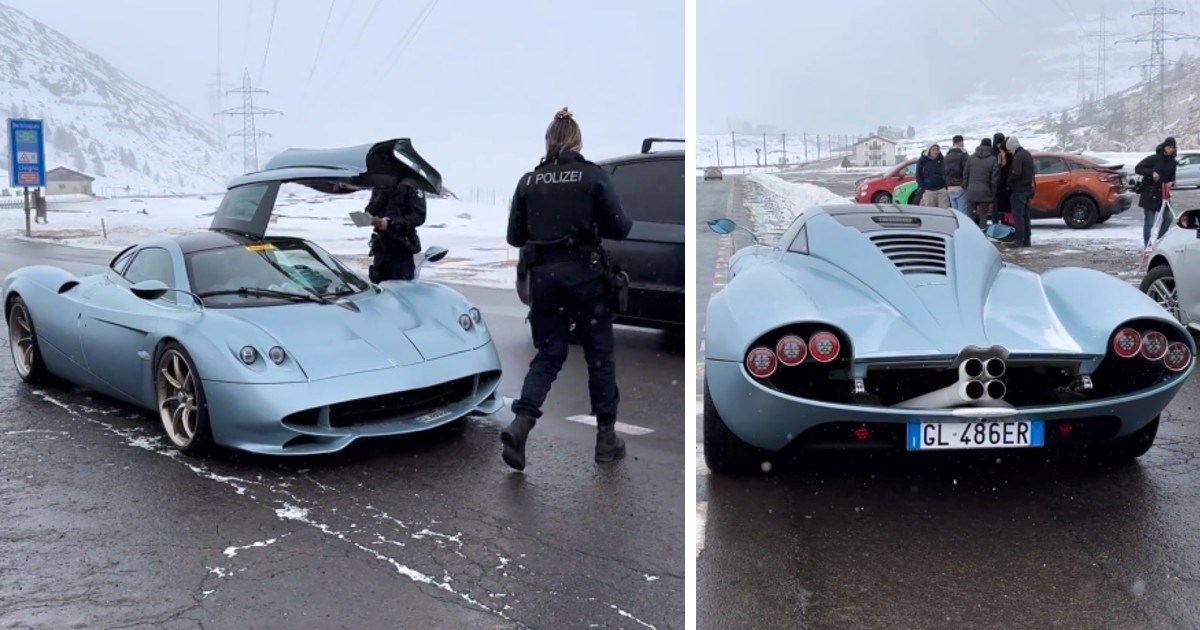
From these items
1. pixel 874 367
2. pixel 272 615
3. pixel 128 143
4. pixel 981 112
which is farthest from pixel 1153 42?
pixel 272 615

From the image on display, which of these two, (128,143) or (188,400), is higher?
(128,143)

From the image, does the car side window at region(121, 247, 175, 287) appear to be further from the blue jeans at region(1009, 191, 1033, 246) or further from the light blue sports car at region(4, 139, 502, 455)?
the blue jeans at region(1009, 191, 1033, 246)

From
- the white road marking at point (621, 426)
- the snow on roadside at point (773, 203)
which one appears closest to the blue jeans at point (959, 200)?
the snow on roadside at point (773, 203)

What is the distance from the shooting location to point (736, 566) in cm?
291

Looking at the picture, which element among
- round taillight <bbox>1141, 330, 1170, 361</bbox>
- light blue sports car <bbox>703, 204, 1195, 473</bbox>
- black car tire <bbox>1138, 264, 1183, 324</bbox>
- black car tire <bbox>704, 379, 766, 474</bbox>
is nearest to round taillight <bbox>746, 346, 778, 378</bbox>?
light blue sports car <bbox>703, 204, 1195, 473</bbox>

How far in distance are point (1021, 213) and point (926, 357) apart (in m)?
6.22

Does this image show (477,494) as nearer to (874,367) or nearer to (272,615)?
(272,615)

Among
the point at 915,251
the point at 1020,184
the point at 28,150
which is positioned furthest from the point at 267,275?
the point at 28,150

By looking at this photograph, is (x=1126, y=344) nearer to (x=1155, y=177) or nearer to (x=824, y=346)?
(x=824, y=346)

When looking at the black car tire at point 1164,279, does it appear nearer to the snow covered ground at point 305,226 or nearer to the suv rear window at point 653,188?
the suv rear window at point 653,188

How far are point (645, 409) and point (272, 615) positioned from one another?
2.48 metres

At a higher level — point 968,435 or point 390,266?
point 390,266

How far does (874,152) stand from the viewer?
3857 millimetres

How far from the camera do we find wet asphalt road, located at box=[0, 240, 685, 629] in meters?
2.65
